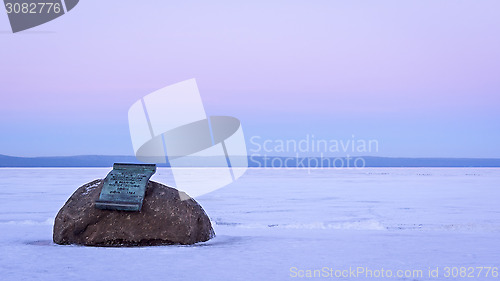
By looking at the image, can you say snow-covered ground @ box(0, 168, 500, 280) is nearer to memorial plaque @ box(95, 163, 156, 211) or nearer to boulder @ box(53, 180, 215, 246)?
boulder @ box(53, 180, 215, 246)

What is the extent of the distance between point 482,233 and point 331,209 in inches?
149

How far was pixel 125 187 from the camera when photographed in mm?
7098

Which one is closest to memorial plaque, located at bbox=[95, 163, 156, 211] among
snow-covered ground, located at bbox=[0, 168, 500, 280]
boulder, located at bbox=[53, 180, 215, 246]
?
boulder, located at bbox=[53, 180, 215, 246]

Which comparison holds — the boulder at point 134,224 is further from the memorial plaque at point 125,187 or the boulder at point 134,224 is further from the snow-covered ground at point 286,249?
the snow-covered ground at point 286,249

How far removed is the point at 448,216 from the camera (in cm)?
1035

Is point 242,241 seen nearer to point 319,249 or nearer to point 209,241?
point 209,241

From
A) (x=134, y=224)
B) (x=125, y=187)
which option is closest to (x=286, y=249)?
(x=134, y=224)

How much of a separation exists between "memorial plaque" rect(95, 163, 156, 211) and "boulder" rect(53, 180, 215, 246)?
13cm

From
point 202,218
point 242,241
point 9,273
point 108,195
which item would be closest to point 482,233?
point 242,241

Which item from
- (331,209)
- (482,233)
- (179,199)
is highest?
(179,199)

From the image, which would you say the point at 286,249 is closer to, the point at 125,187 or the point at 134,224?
the point at 134,224

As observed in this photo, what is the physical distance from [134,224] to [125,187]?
19.2 inches

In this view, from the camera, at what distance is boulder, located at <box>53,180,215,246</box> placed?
696 centimetres

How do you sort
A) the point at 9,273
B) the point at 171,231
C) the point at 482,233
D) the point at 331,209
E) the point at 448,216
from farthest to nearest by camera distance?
the point at 331,209 < the point at 448,216 < the point at 482,233 < the point at 171,231 < the point at 9,273
